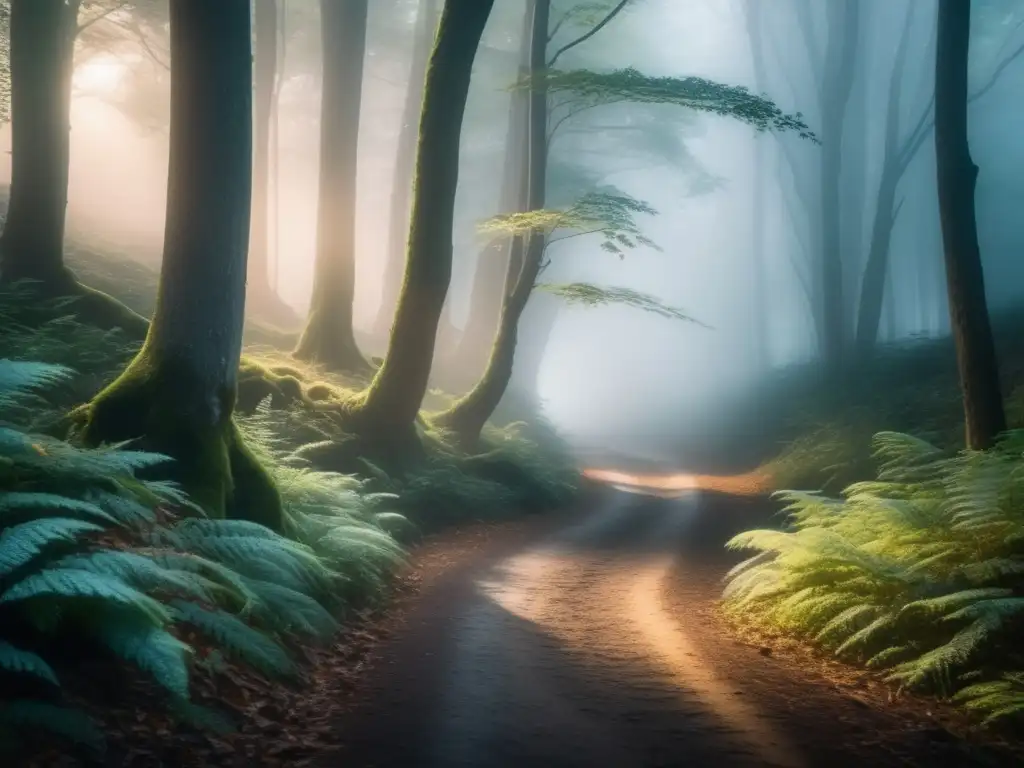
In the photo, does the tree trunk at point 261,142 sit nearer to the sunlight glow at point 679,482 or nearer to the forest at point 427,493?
the forest at point 427,493

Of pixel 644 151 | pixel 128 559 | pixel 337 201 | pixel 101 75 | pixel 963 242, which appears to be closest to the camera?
pixel 128 559

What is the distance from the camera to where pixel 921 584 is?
6227 mm

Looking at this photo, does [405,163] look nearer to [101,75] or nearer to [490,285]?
[490,285]

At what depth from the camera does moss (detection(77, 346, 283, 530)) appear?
692 centimetres

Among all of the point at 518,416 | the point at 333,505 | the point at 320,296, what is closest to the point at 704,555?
the point at 333,505

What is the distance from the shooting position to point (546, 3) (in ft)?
55.3

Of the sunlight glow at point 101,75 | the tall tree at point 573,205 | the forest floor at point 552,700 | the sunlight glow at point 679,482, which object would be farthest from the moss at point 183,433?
the sunlight glow at point 101,75

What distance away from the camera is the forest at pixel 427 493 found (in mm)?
4512

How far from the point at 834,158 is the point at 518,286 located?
58.4 ft

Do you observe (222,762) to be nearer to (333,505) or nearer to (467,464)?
(333,505)

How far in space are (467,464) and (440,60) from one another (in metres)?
7.10

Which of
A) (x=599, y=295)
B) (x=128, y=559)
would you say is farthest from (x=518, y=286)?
(x=128, y=559)

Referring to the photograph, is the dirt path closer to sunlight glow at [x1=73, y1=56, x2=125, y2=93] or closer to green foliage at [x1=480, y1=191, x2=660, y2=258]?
green foliage at [x1=480, y1=191, x2=660, y2=258]

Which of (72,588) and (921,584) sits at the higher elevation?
(72,588)
